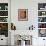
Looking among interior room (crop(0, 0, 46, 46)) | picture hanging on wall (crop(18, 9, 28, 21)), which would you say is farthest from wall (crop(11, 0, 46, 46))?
picture hanging on wall (crop(18, 9, 28, 21))

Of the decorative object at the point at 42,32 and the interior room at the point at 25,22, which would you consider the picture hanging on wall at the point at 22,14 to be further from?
the decorative object at the point at 42,32

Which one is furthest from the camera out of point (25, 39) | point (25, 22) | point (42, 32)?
point (42, 32)

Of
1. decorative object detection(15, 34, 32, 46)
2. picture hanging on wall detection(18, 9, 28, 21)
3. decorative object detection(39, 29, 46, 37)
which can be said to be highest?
picture hanging on wall detection(18, 9, 28, 21)

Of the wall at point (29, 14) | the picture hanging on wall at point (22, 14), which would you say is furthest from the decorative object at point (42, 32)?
the picture hanging on wall at point (22, 14)

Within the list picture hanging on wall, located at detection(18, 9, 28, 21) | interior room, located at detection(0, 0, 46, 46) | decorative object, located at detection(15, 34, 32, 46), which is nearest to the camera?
decorative object, located at detection(15, 34, 32, 46)

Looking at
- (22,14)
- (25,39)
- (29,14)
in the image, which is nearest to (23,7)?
(22,14)

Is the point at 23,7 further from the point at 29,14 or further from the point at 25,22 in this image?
the point at 25,22

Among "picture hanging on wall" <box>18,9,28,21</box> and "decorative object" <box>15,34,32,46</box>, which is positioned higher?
"picture hanging on wall" <box>18,9,28,21</box>

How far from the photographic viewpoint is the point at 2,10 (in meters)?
6.48

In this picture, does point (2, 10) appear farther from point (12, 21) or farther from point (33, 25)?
point (33, 25)

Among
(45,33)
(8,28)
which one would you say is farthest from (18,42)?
(45,33)

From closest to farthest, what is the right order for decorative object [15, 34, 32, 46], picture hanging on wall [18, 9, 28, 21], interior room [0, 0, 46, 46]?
decorative object [15, 34, 32, 46] < interior room [0, 0, 46, 46] < picture hanging on wall [18, 9, 28, 21]

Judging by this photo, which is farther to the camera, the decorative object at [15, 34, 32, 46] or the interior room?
the interior room

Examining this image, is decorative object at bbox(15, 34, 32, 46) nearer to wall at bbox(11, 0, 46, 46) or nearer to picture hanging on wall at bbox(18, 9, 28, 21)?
wall at bbox(11, 0, 46, 46)
